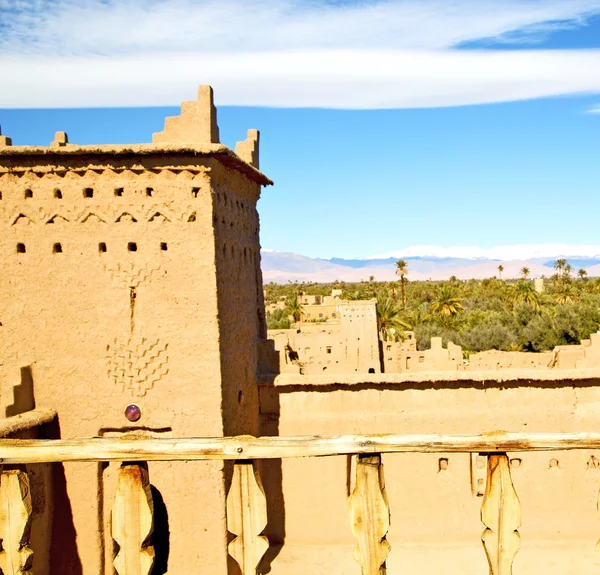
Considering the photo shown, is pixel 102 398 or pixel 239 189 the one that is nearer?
pixel 102 398

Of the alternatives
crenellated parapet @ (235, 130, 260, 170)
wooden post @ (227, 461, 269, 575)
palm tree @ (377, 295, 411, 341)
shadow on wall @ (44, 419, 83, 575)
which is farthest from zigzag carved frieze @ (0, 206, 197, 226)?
palm tree @ (377, 295, 411, 341)

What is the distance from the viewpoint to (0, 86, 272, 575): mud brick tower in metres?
8.15

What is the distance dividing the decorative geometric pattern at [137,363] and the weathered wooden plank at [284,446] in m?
5.92

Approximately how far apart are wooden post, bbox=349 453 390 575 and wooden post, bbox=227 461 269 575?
0.33 meters

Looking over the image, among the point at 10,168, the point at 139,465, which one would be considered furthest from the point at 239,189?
the point at 139,465

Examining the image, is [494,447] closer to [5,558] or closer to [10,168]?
[5,558]

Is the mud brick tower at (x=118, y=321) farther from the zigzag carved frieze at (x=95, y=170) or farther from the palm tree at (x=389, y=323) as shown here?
the palm tree at (x=389, y=323)

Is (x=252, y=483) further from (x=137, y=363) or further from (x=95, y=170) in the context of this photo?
(x=95, y=170)

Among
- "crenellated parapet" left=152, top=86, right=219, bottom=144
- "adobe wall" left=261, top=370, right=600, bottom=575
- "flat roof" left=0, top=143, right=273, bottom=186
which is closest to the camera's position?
"flat roof" left=0, top=143, right=273, bottom=186

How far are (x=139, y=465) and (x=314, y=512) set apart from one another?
804 centimetres

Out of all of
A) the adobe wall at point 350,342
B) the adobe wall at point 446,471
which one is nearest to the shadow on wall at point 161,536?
the adobe wall at point 446,471

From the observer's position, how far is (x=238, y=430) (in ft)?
29.7

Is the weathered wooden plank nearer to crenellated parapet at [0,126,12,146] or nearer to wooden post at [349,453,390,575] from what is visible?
wooden post at [349,453,390,575]

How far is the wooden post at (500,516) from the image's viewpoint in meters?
2.33
